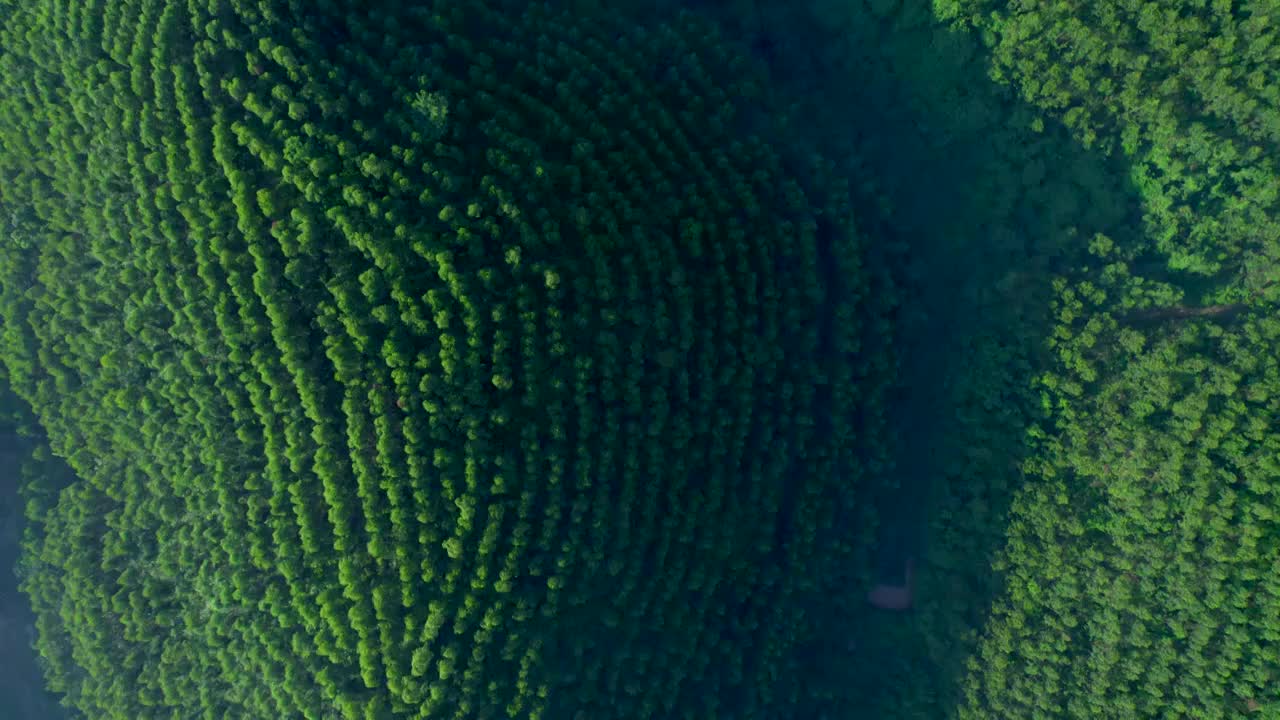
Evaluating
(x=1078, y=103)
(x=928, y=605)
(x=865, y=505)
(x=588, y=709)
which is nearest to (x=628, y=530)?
(x=588, y=709)

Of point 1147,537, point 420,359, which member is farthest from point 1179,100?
point 420,359

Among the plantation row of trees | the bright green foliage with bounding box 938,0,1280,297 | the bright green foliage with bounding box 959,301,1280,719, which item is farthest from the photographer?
the bright green foliage with bounding box 938,0,1280,297

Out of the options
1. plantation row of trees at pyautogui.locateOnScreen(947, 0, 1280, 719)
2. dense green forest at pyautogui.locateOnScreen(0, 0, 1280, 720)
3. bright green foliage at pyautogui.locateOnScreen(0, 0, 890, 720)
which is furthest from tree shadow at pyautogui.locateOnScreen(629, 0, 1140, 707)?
bright green foliage at pyautogui.locateOnScreen(0, 0, 890, 720)

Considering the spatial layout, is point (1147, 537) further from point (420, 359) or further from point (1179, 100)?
point (420, 359)

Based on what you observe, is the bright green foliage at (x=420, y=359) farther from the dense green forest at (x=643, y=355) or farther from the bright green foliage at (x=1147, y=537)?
the bright green foliage at (x=1147, y=537)

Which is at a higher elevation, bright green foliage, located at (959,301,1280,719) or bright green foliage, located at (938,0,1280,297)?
bright green foliage, located at (938,0,1280,297)

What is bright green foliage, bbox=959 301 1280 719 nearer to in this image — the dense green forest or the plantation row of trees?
the plantation row of trees

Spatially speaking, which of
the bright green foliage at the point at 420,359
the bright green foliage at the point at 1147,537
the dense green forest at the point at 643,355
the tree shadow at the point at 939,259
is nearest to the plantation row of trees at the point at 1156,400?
the bright green foliage at the point at 1147,537
